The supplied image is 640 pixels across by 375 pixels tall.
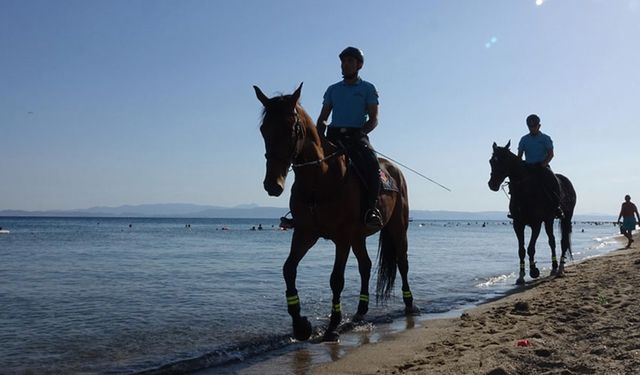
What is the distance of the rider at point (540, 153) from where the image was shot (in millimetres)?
12906

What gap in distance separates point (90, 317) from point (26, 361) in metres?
2.75

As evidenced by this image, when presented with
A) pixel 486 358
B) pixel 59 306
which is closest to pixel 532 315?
pixel 486 358

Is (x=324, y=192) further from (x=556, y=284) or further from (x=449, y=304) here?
(x=556, y=284)

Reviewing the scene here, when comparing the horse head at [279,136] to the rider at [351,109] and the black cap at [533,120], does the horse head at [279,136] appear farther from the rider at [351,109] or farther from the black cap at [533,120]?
the black cap at [533,120]

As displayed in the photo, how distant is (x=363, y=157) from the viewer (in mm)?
6840

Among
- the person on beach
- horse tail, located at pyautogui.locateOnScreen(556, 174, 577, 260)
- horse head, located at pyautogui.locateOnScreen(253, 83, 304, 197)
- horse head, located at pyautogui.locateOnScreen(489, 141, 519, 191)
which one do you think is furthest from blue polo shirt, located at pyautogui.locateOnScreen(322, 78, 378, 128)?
the person on beach

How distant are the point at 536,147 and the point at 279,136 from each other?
9.71 meters

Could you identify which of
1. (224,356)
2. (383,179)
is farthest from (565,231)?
(224,356)

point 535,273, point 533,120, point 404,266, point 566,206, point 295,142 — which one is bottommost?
point 535,273

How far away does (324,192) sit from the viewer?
6047 millimetres

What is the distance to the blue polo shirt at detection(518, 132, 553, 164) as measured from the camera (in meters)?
13.1

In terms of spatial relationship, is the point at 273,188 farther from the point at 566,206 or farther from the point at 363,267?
the point at 566,206

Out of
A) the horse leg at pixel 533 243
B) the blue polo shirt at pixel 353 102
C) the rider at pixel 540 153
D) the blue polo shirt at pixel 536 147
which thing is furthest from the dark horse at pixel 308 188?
the blue polo shirt at pixel 536 147

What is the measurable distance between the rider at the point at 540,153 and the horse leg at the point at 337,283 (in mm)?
7897
